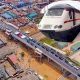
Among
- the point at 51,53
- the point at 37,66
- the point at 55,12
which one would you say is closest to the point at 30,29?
the point at 55,12

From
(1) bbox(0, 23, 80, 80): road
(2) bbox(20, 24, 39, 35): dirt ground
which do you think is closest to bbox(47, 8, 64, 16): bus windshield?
(2) bbox(20, 24, 39, 35): dirt ground

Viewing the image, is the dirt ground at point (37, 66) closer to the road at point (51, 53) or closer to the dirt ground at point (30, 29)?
the road at point (51, 53)

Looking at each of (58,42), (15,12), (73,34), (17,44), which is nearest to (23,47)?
(17,44)

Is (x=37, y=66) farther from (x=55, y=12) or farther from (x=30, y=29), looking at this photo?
(x=30, y=29)

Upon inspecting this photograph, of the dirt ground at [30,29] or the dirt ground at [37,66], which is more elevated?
the dirt ground at [30,29]

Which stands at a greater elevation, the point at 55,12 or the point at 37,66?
the point at 55,12

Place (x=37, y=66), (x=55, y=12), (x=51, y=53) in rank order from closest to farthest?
1. (x=51, y=53)
2. (x=37, y=66)
3. (x=55, y=12)

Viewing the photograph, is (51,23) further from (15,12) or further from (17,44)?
(15,12)

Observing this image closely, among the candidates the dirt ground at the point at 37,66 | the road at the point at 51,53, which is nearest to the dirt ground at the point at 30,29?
the road at the point at 51,53

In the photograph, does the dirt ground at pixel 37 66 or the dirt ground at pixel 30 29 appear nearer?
the dirt ground at pixel 37 66

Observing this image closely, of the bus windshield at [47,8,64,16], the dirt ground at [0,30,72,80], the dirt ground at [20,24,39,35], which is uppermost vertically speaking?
the bus windshield at [47,8,64,16]

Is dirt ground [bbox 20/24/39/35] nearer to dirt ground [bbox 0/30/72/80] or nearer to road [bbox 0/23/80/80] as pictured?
road [bbox 0/23/80/80]
